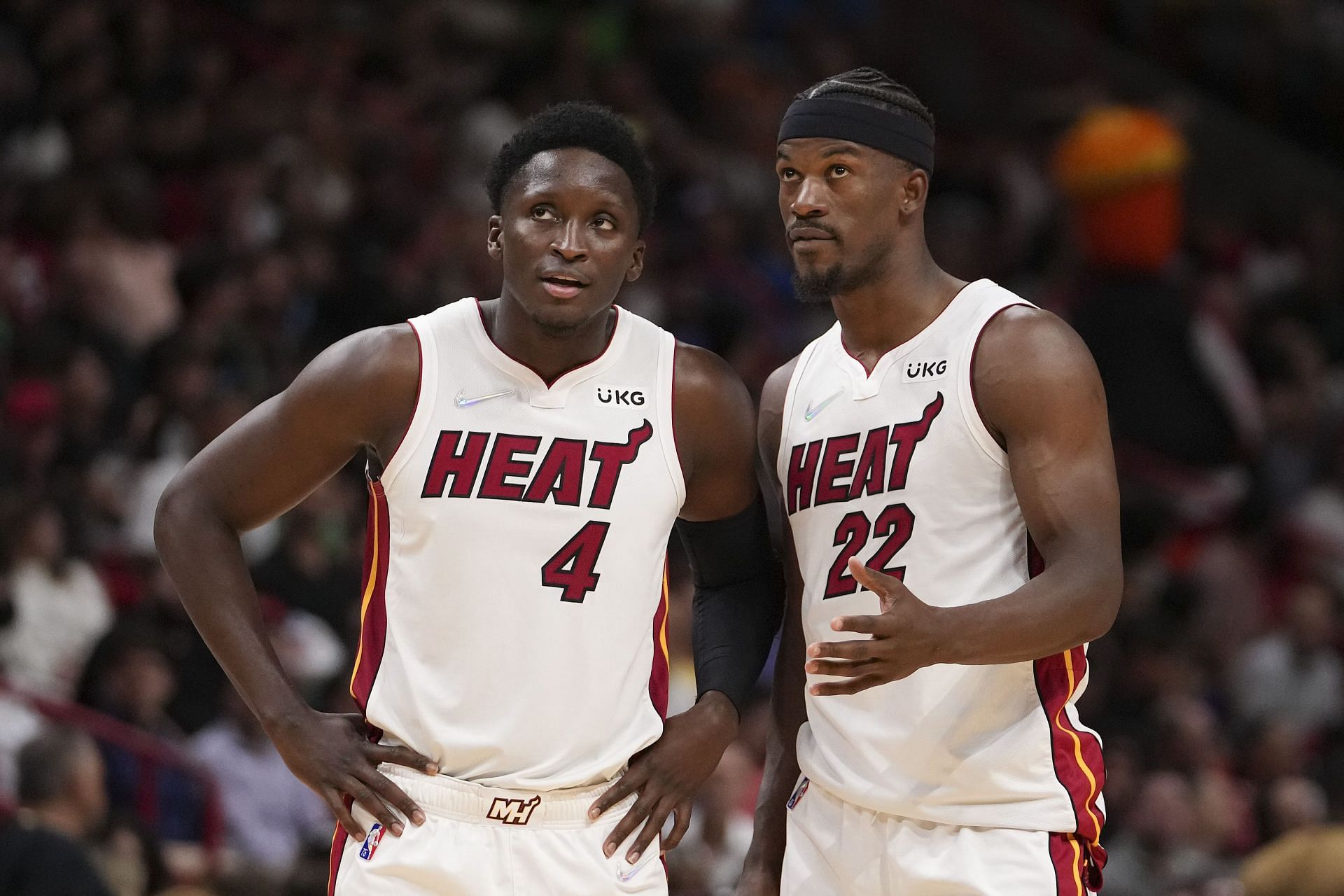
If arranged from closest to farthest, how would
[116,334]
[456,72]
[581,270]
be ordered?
1. [581,270]
2. [116,334]
3. [456,72]

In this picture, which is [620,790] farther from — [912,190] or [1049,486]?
[912,190]

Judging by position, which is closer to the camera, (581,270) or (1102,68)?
(581,270)

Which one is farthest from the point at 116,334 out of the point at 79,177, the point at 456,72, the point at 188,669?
the point at 456,72

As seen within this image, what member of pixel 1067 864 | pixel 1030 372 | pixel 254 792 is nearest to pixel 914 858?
pixel 1067 864

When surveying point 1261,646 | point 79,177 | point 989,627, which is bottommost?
point 989,627

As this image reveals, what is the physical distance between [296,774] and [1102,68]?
14066mm

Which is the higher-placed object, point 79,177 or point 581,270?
point 79,177

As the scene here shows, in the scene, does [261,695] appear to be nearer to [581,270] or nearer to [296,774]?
[296,774]

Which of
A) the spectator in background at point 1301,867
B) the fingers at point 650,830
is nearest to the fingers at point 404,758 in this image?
the fingers at point 650,830

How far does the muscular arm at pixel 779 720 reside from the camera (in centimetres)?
471

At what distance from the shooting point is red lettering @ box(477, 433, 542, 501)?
4.25m

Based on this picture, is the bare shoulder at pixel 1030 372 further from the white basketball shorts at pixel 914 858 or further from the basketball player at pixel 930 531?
the white basketball shorts at pixel 914 858

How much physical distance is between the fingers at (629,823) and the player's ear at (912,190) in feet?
5.00

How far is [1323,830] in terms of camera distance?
8.55 metres
